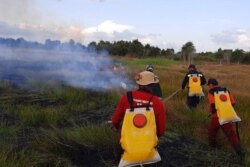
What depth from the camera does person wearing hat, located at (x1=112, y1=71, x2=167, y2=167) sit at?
5.36 m

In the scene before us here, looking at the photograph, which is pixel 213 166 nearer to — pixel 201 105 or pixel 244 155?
pixel 244 155

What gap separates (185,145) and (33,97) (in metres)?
5.45

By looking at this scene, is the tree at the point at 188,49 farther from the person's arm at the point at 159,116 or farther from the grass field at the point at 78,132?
the person's arm at the point at 159,116

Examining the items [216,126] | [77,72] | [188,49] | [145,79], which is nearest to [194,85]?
[216,126]

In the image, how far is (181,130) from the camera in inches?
382

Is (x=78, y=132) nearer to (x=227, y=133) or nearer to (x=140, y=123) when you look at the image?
(x=140, y=123)

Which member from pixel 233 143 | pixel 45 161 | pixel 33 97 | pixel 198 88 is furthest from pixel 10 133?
pixel 198 88

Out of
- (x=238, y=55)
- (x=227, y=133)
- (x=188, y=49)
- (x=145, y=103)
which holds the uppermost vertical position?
(x=145, y=103)

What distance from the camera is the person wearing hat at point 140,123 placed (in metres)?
5.36

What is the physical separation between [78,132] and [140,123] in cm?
280

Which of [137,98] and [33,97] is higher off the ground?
[137,98]

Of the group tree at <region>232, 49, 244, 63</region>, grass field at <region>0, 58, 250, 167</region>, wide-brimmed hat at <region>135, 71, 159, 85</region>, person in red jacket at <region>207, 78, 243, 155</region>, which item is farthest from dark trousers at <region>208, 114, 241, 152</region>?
tree at <region>232, 49, 244, 63</region>

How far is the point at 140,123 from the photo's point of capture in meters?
5.34

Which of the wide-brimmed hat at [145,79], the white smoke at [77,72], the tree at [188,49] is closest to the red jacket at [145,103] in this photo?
the wide-brimmed hat at [145,79]
